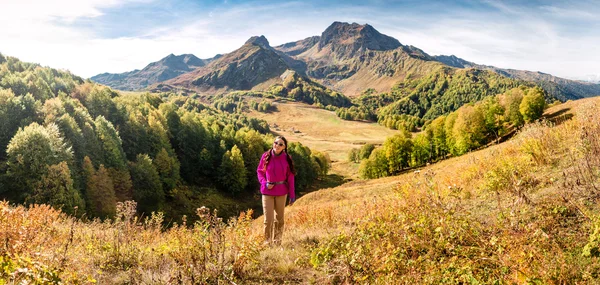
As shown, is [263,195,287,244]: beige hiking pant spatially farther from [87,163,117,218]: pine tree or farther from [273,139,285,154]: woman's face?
[87,163,117,218]: pine tree

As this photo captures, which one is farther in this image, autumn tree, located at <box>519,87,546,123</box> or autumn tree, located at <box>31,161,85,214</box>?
autumn tree, located at <box>519,87,546,123</box>

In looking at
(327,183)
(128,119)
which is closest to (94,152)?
(128,119)

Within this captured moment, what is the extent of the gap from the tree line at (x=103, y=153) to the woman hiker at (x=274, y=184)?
13199 mm

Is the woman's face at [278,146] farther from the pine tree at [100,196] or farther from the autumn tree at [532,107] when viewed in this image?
the autumn tree at [532,107]

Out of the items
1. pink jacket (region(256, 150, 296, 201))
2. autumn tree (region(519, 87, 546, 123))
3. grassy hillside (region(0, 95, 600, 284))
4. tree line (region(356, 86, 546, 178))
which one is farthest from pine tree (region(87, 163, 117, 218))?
autumn tree (region(519, 87, 546, 123))

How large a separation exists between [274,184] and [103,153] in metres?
46.0

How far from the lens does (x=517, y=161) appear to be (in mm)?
8891

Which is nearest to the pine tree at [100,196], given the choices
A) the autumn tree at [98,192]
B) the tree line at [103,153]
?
the autumn tree at [98,192]

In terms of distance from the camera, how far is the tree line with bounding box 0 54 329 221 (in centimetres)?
3222

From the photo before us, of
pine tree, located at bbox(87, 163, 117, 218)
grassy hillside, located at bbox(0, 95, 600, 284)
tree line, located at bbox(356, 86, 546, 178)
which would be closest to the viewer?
grassy hillside, located at bbox(0, 95, 600, 284)

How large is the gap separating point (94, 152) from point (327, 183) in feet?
200

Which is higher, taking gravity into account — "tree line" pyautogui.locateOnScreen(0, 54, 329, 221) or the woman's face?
the woman's face

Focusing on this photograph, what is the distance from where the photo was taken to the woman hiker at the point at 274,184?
837 centimetres

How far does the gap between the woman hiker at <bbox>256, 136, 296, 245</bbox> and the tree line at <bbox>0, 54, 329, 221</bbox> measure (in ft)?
43.3
